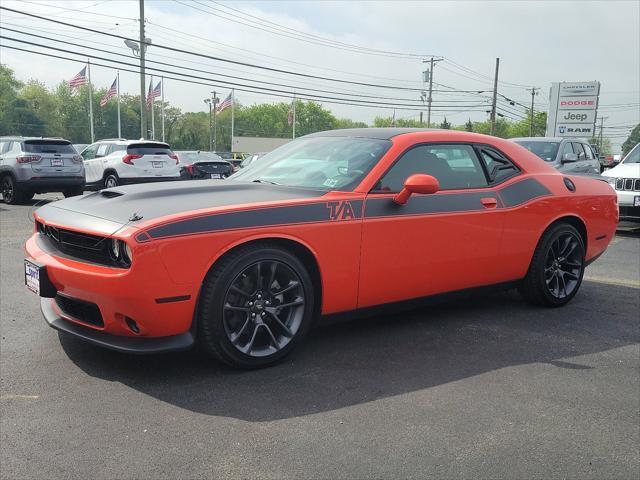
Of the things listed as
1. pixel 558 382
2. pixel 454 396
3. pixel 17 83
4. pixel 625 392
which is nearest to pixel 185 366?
pixel 454 396

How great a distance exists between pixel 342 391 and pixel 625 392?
1.61 metres

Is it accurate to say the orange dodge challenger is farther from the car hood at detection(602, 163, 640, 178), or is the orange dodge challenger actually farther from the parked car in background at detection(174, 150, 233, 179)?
the parked car in background at detection(174, 150, 233, 179)

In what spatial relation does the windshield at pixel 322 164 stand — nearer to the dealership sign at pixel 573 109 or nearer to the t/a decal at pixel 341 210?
the t/a decal at pixel 341 210

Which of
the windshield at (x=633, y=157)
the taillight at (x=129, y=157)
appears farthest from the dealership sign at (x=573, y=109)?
the taillight at (x=129, y=157)

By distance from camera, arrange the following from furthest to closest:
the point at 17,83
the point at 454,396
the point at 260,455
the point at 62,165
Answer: the point at 17,83
the point at 62,165
the point at 454,396
the point at 260,455

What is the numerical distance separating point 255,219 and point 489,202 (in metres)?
1.99

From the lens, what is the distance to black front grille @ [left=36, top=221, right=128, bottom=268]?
313cm

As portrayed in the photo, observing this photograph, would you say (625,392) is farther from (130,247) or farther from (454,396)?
(130,247)

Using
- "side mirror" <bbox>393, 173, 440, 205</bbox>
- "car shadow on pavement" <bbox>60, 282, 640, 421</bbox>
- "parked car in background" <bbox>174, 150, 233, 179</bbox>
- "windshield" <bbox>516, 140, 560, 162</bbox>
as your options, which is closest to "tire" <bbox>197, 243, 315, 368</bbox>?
"car shadow on pavement" <bbox>60, 282, 640, 421</bbox>

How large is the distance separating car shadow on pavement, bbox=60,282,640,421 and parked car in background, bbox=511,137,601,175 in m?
7.74

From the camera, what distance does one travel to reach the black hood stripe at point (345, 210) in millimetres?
3098

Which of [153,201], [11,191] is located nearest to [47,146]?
[11,191]

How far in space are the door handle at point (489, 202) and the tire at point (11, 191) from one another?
1170 cm

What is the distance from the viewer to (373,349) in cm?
385
